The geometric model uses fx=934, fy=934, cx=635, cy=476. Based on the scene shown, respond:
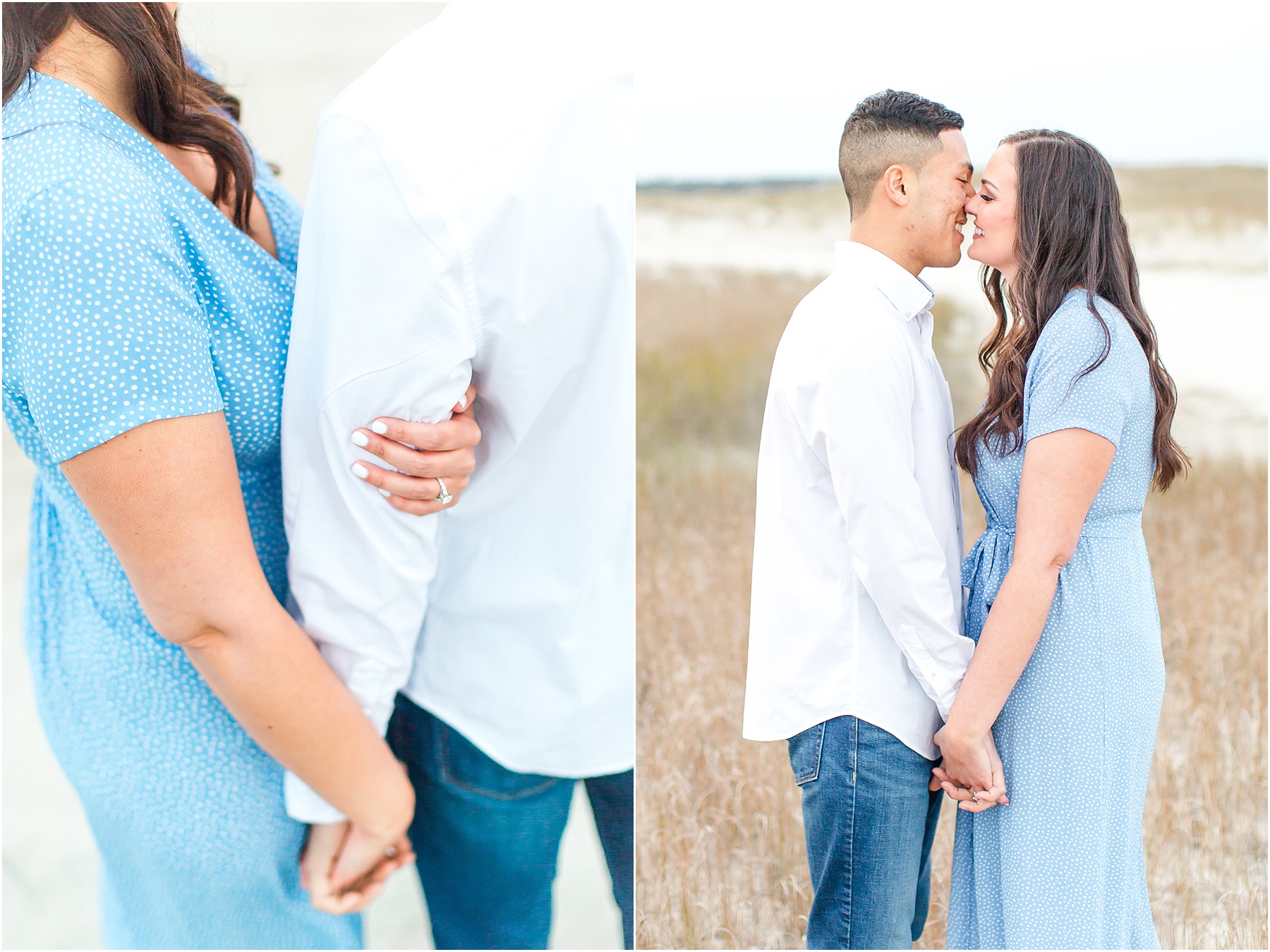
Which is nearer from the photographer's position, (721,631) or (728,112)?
(728,112)

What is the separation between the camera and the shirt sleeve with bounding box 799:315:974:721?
1.21m

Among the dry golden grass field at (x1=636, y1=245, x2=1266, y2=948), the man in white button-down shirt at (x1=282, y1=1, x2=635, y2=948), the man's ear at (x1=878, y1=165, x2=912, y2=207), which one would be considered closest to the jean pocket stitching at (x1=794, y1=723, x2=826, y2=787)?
the man in white button-down shirt at (x1=282, y1=1, x2=635, y2=948)

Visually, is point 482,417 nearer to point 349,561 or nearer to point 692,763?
point 349,561

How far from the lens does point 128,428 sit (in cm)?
88

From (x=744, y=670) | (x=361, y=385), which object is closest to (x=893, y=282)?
(x=361, y=385)

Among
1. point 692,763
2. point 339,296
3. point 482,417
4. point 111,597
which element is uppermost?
point 339,296

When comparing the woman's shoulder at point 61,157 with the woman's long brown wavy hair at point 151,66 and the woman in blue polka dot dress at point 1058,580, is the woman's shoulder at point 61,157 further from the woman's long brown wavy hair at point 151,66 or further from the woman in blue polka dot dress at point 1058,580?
the woman in blue polka dot dress at point 1058,580

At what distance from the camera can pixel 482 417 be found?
3.59 ft

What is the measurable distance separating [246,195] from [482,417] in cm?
38

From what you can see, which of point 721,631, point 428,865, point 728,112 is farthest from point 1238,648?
point 428,865

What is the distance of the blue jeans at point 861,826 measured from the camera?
4.25ft

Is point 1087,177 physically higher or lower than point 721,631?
higher

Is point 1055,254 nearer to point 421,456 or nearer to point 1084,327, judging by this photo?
point 1084,327

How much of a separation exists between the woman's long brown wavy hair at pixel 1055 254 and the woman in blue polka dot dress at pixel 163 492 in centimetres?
92
